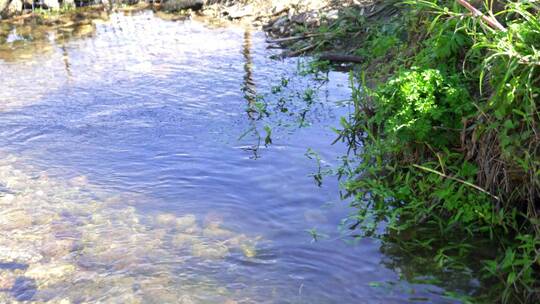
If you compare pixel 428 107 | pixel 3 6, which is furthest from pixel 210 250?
pixel 3 6

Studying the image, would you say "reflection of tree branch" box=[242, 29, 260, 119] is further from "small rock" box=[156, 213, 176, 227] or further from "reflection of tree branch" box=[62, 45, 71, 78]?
"reflection of tree branch" box=[62, 45, 71, 78]

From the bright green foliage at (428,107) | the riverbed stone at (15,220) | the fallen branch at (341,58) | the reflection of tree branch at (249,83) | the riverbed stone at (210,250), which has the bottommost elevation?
the riverbed stone at (15,220)

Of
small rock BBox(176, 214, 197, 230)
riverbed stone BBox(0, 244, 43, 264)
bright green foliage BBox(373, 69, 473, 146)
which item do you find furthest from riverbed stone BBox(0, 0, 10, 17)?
bright green foliage BBox(373, 69, 473, 146)

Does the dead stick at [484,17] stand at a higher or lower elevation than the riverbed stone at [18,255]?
higher

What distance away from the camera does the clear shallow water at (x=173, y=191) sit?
3740mm

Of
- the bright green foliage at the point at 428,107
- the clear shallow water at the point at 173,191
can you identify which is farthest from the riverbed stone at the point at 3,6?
the bright green foliage at the point at 428,107

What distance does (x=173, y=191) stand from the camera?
5.03 m

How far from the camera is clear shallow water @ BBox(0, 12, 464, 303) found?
12.3 ft

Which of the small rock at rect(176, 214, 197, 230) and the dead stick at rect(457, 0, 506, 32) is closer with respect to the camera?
the dead stick at rect(457, 0, 506, 32)

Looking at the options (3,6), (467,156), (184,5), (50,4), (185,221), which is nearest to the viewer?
(467,156)

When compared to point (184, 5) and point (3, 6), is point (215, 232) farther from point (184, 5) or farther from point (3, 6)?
point (3, 6)

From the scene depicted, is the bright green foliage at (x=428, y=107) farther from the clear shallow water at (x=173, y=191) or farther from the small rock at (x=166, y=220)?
the small rock at (x=166, y=220)

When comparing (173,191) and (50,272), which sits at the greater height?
(173,191)

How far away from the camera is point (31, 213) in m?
4.68
